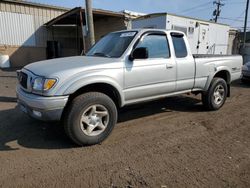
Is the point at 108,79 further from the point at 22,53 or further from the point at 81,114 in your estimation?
the point at 22,53

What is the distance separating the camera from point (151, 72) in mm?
4621

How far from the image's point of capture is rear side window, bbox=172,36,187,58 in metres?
5.22

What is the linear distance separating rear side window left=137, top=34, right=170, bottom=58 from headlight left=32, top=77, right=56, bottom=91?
1.88m

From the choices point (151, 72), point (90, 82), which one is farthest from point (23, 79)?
point (151, 72)

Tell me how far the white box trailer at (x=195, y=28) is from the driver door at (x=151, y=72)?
729 centimetres

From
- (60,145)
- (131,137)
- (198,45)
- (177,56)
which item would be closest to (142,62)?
(177,56)

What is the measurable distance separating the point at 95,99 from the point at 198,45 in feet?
38.9

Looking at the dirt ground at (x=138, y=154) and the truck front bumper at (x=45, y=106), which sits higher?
the truck front bumper at (x=45, y=106)

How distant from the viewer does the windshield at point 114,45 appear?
15.0 ft

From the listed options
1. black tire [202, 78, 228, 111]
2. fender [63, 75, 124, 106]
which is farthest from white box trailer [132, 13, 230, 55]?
fender [63, 75, 124, 106]

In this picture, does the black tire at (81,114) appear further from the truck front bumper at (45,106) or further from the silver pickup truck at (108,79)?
the truck front bumper at (45,106)

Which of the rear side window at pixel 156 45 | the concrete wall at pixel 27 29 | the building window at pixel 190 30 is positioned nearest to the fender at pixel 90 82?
the rear side window at pixel 156 45

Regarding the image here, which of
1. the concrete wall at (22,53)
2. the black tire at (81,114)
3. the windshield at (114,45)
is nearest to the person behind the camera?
the black tire at (81,114)

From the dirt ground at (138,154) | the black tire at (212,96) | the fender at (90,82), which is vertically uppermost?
the fender at (90,82)
